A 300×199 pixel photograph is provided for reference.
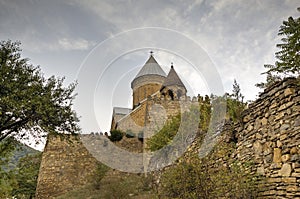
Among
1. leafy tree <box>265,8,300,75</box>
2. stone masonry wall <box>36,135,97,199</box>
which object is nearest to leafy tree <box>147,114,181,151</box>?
leafy tree <box>265,8,300,75</box>

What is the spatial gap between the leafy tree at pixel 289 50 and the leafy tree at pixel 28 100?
26.2 feet

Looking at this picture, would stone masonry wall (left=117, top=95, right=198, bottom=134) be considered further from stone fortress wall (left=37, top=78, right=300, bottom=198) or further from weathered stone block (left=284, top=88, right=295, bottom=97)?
weathered stone block (left=284, top=88, right=295, bottom=97)

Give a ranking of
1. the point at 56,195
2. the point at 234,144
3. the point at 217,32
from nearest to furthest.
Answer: the point at 234,144, the point at 217,32, the point at 56,195

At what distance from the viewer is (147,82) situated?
30.9 meters

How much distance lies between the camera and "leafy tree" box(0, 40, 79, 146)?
911cm

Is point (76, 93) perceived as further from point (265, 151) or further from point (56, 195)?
point (265, 151)

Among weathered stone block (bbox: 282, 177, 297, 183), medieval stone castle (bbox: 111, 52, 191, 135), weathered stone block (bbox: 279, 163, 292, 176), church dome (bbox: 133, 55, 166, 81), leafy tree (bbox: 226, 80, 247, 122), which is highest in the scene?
church dome (bbox: 133, 55, 166, 81)

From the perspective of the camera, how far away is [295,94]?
13.3 feet

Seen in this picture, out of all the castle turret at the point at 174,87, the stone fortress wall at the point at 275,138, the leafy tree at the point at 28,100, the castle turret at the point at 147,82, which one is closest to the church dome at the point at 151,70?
the castle turret at the point at 147,82

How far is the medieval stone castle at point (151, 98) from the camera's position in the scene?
1583 cm

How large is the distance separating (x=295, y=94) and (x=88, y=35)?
9239 millimetres

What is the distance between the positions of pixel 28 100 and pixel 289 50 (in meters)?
8.49

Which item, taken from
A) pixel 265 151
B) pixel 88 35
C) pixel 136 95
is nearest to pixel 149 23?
pixel 88 35

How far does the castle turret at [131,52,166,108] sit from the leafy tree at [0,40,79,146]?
1884 cm
